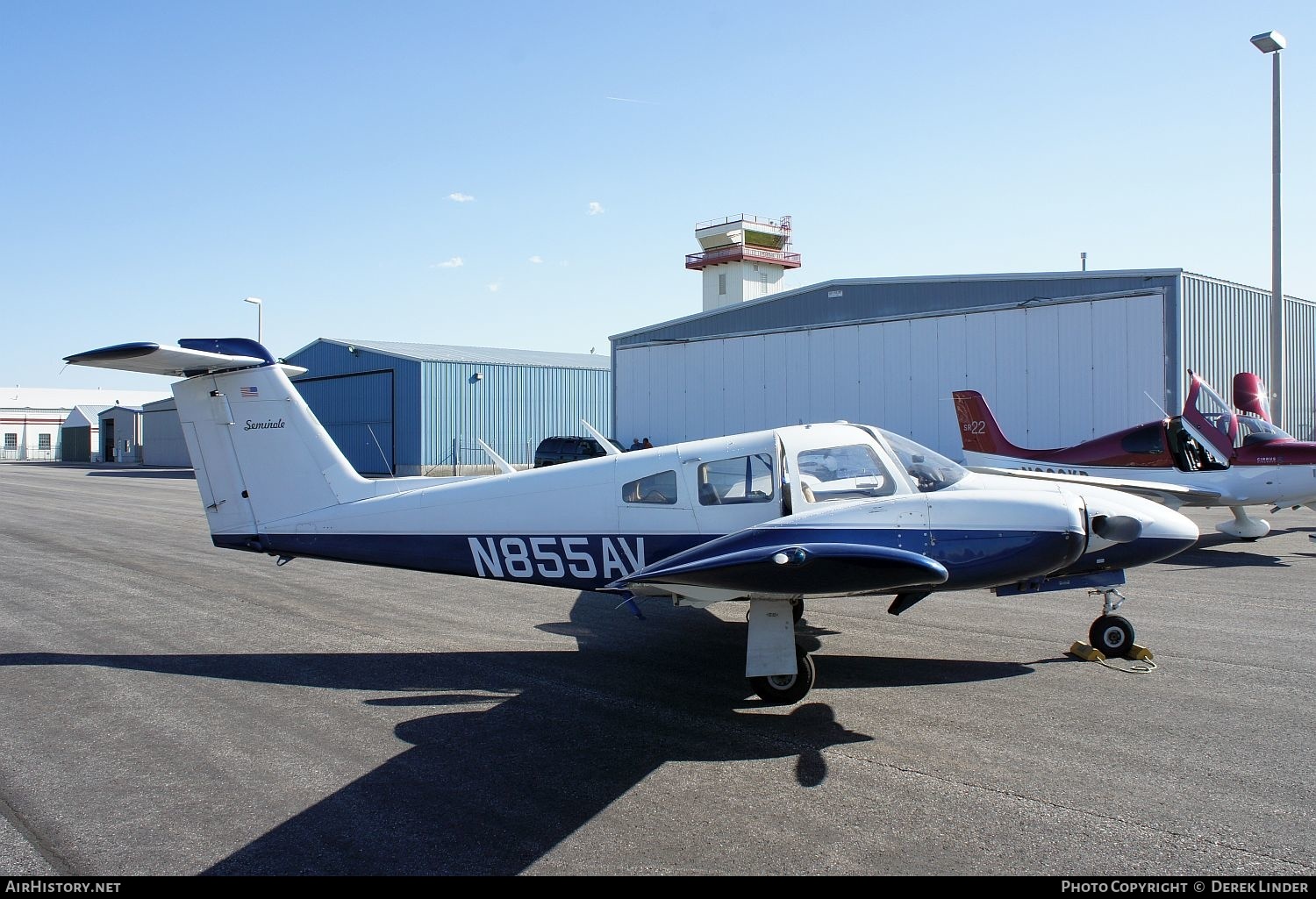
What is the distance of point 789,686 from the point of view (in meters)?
6.12

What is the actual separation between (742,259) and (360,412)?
1013 inches

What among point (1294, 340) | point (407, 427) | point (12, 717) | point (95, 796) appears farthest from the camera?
point (407, 427)

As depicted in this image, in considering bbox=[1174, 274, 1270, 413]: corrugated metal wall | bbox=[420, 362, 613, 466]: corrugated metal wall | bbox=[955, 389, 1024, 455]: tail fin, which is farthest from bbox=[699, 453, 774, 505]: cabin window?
bbox=[420, 362, 613, 466]: corrugated metal wall

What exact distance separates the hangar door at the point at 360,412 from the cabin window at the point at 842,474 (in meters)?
35.1

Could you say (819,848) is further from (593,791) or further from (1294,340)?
(1294,340)

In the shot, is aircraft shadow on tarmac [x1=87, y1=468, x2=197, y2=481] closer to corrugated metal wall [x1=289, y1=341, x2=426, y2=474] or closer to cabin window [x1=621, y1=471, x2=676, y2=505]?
corrugated metal wall [x1=289, y1=341, x2=426, y2=474]

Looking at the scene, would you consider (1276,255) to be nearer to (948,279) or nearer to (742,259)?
(948,279)

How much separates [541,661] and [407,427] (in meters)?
33.6

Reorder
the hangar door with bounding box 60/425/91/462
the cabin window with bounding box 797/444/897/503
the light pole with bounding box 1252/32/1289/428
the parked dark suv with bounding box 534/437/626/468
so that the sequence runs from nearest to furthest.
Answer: the cabin window with bounding box 797/444/897/503, the light pole with bounding box 1252/32/1289/428, the parked dark suv with bounding box 534/437/626/468, the hangar door with bounding box 60/425/91/462

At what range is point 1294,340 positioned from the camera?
82.4ft

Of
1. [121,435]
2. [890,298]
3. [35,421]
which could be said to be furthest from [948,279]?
[35,421]

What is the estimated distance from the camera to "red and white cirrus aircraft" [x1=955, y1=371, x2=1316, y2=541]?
1321 cm

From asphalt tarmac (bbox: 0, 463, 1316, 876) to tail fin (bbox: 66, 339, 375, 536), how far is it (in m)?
1.34
